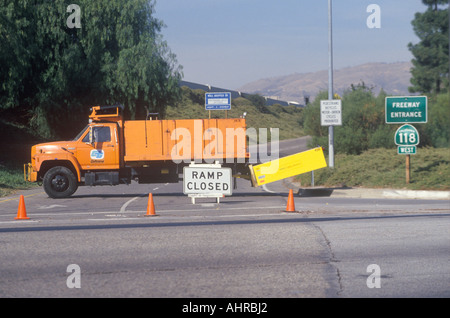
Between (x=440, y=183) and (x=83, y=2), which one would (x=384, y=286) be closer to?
(x=440, y=183)

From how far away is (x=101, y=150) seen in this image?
2200cm

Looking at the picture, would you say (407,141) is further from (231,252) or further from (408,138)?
(231,252)

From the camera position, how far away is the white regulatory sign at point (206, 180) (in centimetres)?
1798

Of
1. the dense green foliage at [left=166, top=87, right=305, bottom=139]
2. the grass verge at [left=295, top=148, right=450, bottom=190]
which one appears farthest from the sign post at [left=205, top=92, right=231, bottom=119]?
the dense green foliage at [left=166, top=87, right=305, bottom=139]

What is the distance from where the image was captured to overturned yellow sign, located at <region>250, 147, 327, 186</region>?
70.4ft

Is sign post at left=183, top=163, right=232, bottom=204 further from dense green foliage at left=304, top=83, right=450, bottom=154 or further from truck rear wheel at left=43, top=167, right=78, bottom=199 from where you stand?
dense green foliage at left=304, top=83, right=450, bottom=154

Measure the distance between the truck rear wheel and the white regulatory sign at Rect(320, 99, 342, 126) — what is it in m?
10.4

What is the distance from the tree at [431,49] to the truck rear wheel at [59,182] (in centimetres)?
4640

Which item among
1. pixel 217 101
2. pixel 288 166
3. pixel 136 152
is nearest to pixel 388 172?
pixel 288 166

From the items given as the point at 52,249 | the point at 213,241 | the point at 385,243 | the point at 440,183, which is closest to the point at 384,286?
the point at 385,243

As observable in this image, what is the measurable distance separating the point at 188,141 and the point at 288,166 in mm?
3512

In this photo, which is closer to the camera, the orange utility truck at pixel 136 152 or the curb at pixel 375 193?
the curb at pixel 375 193
